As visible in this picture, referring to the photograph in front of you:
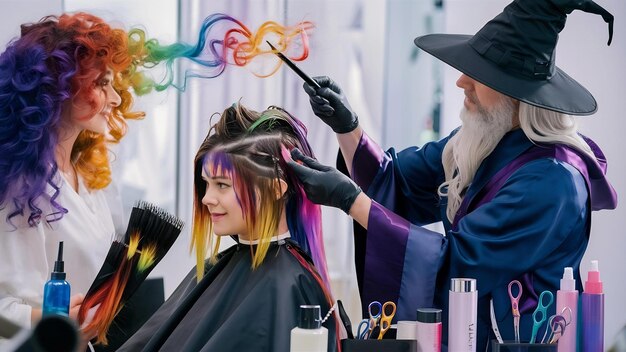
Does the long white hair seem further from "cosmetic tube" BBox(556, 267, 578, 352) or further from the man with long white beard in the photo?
"cosmetic tube" BBox(556, 267, 578, 352)

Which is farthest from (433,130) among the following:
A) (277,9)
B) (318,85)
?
(318,85)

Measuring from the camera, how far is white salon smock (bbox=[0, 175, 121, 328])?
5.88 ft

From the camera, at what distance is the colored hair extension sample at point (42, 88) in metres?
1.84

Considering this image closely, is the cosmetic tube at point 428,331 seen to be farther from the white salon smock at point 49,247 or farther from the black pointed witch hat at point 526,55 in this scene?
the white salon smock at point 49,247

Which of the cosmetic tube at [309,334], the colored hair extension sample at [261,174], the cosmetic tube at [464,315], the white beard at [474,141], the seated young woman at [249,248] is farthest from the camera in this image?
the white beard at [474,141]

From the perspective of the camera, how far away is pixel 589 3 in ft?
5.67

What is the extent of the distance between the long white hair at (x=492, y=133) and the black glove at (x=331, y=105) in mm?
267

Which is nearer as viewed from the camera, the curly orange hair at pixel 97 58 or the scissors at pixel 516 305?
the scissors at pixel 516 305

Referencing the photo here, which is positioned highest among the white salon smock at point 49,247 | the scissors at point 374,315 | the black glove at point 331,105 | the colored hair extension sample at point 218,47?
the colored hair extension sample at point 218,47

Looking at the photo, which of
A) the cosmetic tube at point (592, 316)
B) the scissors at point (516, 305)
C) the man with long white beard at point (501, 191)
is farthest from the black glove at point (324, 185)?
the cosmetic tube at point (592, 316)

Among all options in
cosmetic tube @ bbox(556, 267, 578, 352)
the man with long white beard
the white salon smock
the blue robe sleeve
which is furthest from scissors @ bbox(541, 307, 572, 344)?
the white salon smock

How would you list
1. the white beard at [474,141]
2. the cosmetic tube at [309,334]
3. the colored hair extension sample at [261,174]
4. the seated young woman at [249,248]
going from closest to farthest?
the cosmetic tube at [309,334] → the seated young woman at [249,248] → the colored hair extension sample at [261,174] → the white beard at [474,141]

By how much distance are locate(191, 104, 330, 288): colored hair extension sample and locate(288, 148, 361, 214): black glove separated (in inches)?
2.8

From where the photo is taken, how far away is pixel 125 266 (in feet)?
5.70
